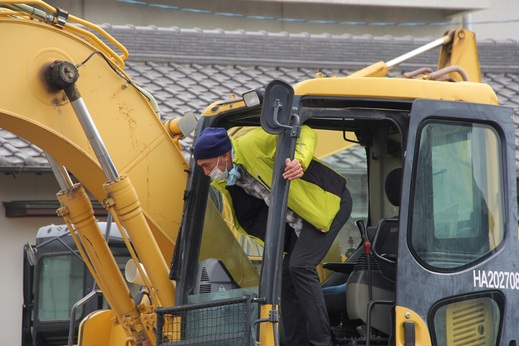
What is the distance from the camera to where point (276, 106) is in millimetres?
4898

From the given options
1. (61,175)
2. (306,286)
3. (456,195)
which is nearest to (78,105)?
(61,175)

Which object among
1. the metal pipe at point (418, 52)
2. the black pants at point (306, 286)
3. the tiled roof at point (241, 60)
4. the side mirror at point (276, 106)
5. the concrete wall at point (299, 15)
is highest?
the concrete wall at point (299, 15)

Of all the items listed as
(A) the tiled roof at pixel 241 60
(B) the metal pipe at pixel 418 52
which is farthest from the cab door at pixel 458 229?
(A) the tiled roof at pixel 241 60

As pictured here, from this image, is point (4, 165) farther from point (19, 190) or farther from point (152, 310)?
point (152, 310)

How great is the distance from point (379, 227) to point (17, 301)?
7241 millimetres

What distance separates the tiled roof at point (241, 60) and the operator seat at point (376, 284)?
20.7 ft

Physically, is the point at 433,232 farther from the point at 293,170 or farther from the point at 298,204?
the point at 293,170

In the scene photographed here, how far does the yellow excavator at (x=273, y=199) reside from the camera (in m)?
5.09

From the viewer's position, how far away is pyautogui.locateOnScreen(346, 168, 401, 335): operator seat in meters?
5.46

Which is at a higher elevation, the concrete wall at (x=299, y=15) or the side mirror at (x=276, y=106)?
the concrete wall at (x=299, y=15)

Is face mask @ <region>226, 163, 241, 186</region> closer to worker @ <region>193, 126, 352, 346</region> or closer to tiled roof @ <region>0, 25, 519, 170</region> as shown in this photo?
worker @ <region>193, 126, 352, 346</region>

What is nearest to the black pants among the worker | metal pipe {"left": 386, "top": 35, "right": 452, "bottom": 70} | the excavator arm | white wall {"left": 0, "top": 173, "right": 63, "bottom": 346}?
the worker

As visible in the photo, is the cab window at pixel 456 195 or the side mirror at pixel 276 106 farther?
the cab window at pixel 456 195

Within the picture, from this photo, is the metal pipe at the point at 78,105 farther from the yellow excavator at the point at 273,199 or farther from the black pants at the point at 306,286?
the black pants at the point at 306,286
